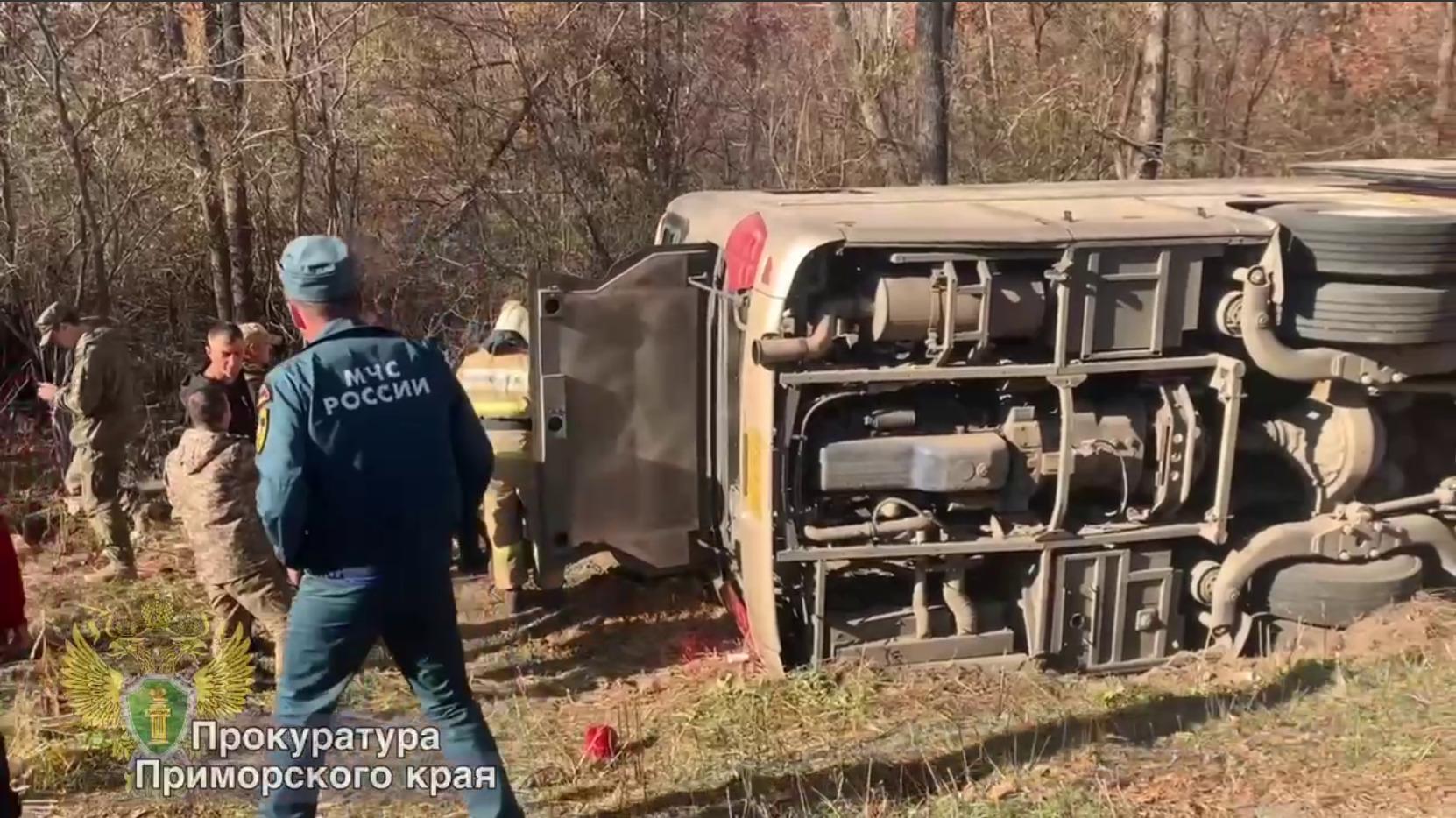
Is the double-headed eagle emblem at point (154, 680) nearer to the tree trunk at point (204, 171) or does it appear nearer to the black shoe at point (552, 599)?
the black shoe at point (552, 599)

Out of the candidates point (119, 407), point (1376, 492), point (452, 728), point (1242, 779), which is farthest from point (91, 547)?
point (1376, 492)

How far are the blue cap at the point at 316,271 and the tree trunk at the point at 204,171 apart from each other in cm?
518

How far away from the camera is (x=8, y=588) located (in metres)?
3.60

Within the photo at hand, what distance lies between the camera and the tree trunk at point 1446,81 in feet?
46.0

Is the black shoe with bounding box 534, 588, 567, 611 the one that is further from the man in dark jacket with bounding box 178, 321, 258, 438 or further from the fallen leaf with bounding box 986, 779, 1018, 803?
the fallen leaf with bounding box 986, 779, 1018, 803

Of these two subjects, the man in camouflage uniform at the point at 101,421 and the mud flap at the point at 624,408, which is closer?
the mud flap at the point at 624,408

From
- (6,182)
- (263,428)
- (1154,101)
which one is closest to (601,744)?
(263,428)

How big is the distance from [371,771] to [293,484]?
1.55 m

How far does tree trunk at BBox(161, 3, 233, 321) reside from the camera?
26.7 ft

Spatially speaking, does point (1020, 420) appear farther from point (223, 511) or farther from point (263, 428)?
point (223, 511)

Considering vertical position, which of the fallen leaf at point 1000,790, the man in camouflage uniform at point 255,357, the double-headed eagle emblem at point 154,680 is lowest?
the double-headed eagle emblem at point 154,680

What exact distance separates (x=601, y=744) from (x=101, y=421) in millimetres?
3551

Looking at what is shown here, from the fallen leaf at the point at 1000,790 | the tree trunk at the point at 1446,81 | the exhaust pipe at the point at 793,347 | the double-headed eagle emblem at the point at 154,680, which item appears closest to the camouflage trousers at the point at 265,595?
the double-headed eagle emblem at the point at 154,680

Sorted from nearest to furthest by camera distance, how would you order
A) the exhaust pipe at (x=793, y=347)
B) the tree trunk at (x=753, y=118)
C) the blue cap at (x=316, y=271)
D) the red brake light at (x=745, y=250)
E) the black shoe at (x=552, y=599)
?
the blue cap at (x=316, y=271), the exhaust pipe at (x=793, y=347), the red brake light at (x=745, y=250), the black shoe at (x=552, y=599), the tree trunk at (x=753, y=118)
